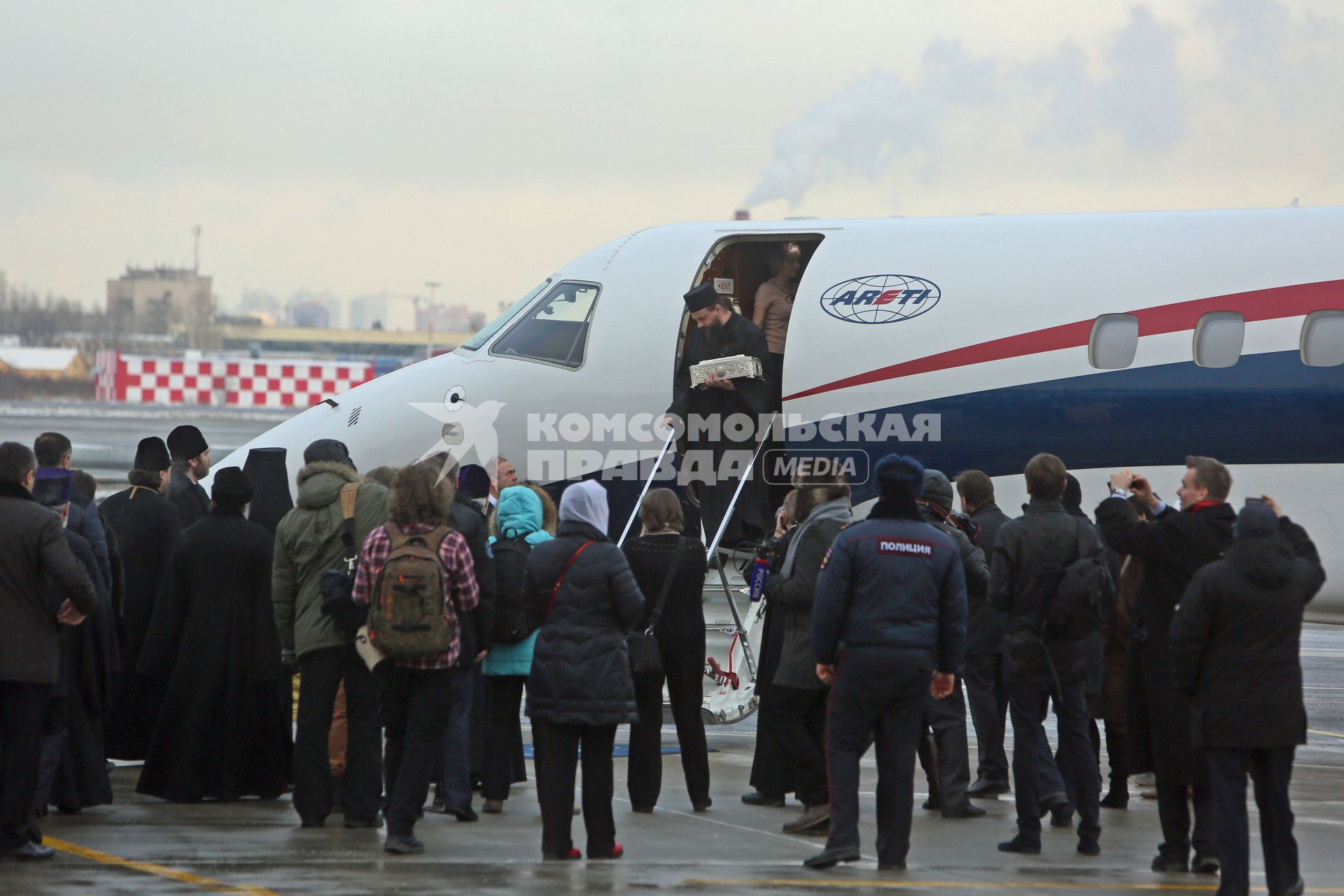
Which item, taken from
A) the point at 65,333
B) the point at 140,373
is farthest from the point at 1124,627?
the point at 65,333

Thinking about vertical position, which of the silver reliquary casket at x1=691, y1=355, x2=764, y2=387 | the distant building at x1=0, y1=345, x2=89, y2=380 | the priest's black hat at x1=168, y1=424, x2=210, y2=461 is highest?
the distant building at x1=0, y1=345, x2=89, y2=380

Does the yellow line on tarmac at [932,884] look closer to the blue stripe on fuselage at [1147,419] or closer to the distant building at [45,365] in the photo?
the blue stripe on fuselage at [1147,419]

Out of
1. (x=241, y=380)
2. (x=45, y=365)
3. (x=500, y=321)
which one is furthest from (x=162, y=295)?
(x=500, y=321)

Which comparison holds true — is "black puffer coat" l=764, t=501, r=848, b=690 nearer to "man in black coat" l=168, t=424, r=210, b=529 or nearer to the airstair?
the airstair

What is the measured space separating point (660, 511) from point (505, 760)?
1596mm

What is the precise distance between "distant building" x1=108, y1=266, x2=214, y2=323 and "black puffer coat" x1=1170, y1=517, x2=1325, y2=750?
123976 mm

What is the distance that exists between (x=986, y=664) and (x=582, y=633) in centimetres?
287

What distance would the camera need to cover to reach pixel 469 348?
42.3 ft

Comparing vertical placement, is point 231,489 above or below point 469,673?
above

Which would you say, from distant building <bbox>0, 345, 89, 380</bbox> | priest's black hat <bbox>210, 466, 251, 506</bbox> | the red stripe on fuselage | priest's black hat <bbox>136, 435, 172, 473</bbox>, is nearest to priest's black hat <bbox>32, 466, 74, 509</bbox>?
priest's black hat <bbox>210, 466, 251, 506</bbox>

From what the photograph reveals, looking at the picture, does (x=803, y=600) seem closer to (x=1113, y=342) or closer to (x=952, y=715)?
(x=952, y=715)

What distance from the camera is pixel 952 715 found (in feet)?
27.8

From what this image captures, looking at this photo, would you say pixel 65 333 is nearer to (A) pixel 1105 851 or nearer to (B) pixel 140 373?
(B) pixel 140 373

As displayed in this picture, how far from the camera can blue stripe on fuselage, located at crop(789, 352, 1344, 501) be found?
428 inches
